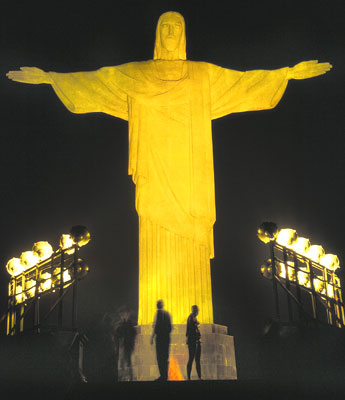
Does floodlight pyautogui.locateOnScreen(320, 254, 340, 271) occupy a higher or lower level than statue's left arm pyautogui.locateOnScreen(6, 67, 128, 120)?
lower

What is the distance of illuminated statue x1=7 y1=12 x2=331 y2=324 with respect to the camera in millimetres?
9516

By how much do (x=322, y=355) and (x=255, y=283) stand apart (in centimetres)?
468

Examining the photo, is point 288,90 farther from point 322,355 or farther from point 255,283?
point 322,355

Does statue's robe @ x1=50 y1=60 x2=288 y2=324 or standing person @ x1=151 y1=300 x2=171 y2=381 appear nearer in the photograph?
standing person @ x1=151 y1=300 x2=171 y2=381

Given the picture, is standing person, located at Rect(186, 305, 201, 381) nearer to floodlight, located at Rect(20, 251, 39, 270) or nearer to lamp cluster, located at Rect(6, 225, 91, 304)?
lamp cluster, located at Rect(6, 225, 91, 304)

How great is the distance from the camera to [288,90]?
44.4ft

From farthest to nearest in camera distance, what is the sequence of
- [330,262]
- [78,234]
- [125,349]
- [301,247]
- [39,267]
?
[330,262]
[301,247]
[39,267]
[78,234]
[125,349]

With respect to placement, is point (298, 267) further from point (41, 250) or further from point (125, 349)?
point (41, 250)

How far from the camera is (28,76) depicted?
10492 mm

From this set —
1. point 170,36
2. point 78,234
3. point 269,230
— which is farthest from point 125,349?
point 170,36

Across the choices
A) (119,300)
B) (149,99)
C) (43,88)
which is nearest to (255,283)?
(119,300)

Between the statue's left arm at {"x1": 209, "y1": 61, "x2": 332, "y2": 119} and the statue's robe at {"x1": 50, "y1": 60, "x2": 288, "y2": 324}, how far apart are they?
0.05 feet

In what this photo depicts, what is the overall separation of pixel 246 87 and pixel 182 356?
179 inches

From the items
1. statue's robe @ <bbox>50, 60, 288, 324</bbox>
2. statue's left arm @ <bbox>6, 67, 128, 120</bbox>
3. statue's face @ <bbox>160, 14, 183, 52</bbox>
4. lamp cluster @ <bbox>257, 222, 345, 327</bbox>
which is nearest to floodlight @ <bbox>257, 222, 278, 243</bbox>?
lamp cluster @ <bbox>257, 222, 345, 327</bbox>
